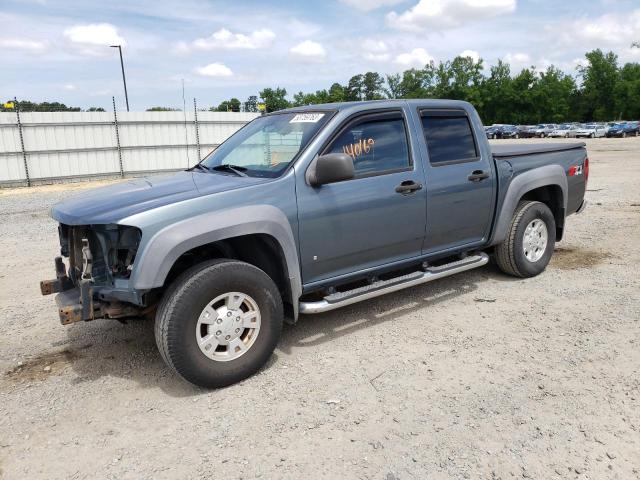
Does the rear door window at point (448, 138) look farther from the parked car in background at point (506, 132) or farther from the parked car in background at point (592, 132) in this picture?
the parked car in background at point (506, 132)

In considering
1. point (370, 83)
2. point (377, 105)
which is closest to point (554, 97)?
point (370, 83)

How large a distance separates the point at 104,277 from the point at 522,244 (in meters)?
4.05

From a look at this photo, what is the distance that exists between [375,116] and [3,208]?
37.1 feet

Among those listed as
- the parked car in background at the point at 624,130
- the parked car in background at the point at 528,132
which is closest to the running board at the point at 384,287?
the parked car in background at the point at 624,130

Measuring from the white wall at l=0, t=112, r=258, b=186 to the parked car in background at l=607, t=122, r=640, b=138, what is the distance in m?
38.3

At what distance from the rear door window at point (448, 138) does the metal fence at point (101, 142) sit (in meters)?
16.2

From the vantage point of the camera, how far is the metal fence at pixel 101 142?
16938mm

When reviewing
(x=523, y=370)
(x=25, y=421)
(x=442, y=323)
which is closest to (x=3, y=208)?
(x=25, y=421)

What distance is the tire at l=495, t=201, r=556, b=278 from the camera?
5301mm

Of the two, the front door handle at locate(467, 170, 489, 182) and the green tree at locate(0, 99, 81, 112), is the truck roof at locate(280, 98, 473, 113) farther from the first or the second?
the green tree at locate(0, 99, 81, 112)

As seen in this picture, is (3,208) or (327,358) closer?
(327,358)

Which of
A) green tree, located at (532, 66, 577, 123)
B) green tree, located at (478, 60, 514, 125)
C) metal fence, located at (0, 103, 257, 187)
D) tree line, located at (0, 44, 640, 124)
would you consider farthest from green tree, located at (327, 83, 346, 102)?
metal fence, located at (0, 103, 257, 187)

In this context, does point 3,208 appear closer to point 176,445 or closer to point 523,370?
point 176,445

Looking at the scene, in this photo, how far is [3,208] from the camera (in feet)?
40.2
